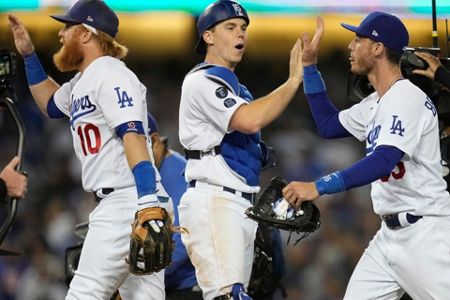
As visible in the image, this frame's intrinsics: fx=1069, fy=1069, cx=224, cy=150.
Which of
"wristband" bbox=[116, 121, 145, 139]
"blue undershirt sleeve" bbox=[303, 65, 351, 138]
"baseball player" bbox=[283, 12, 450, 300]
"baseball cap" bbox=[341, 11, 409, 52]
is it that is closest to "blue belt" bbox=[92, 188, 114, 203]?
"wristband" bbox=[116, 121, 145, 139]

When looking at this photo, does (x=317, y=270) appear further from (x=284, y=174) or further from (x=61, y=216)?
(x=61, y=216)

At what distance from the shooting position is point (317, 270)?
32.2 feet

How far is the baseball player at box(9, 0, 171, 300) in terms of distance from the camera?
501 cm

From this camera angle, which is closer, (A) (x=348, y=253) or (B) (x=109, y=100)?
(B) (x=109, y=100)

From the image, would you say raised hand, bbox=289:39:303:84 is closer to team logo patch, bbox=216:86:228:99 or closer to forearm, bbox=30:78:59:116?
team logo patch, bbox=216:86:228:99

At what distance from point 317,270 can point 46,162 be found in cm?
334

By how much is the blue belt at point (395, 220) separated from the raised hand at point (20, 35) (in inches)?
83.8

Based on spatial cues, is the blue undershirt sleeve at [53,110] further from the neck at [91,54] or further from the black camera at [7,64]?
the neck at [91,54]

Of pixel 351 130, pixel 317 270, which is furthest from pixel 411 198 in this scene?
pixel 317 270

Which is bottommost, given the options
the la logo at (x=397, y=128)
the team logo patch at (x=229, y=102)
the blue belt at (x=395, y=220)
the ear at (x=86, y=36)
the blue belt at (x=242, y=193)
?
the blue belt at (x=395, y=220)

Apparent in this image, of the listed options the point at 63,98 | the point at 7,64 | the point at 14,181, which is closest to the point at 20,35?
the point at 7,64

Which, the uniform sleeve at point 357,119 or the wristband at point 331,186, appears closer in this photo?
the wristband at point 331,186

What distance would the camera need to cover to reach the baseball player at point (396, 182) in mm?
4961

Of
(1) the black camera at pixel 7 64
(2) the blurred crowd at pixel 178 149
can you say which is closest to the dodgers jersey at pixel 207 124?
(1) the black camera at pixel 7 64
